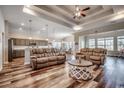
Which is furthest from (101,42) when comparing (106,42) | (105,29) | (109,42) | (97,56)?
(97,56)

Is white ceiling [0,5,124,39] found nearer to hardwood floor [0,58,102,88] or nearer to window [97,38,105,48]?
hardwood floor [0,58,102,88]

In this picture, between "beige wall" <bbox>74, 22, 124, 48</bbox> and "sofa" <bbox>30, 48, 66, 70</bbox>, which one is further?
"beige wall" <bbox>74, 22, 124, 48</bbox>

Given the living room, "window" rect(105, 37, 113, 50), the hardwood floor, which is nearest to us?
the hardwood floor

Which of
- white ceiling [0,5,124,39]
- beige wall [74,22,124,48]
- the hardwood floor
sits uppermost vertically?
white ceiling [0,5,124,39]

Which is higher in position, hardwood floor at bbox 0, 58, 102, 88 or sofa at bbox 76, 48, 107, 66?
sofa at bbox 76, 48, 107, 66

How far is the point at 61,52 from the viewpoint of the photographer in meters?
6.51

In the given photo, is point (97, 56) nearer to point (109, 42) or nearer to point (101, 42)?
point (109, 42)

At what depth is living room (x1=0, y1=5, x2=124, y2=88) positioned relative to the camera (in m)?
3.01

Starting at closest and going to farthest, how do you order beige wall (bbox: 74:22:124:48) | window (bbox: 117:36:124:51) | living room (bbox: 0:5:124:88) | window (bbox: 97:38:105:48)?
living room (bbox: 0:5:124:88) < beige wall (bbox: 74:22:124:48) < window (bbox: 117:36:124:51) < window (bbox: 97:38:105:48)

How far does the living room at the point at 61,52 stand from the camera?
3012mm

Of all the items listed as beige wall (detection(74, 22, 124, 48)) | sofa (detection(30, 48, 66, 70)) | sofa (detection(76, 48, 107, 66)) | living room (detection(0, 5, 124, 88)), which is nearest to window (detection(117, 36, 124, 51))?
living room (detection(0, 5, 124, 88))

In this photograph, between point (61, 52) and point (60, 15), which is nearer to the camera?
point (60, 15)

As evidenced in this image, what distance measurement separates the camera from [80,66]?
10.5 feet
